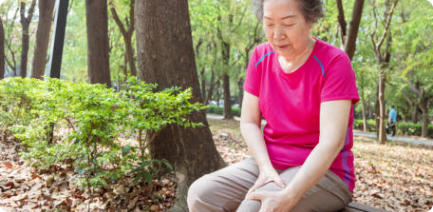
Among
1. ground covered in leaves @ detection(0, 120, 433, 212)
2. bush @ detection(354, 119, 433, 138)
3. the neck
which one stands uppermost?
the neck

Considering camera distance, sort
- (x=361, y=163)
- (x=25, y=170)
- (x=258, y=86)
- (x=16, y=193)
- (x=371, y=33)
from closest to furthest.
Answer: (x=258, y=86)
(x=16, y=193)
(x=25, y=170)
(x=361, y=163)
(x=371, y=33)

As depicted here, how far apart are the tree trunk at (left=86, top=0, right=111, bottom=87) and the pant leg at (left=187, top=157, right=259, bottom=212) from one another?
4982 millimetres

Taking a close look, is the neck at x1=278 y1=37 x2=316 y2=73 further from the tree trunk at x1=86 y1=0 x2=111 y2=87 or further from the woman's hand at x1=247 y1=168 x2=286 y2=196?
the tree trunk at x1=86 y1=0 x2=111 y2=87

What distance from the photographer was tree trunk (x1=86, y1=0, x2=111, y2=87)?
608 centimetres

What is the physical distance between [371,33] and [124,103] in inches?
408

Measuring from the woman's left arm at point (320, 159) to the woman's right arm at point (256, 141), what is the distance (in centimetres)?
10

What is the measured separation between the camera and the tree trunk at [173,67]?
10.8ft

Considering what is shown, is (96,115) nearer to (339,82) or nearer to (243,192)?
(243,192)

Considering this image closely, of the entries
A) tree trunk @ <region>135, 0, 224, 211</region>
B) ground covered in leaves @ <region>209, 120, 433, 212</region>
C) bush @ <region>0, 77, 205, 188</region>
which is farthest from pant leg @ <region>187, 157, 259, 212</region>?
ground covered in leaves @ <region>209, 120, 433, 212</region>

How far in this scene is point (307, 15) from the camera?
1645 millimetres

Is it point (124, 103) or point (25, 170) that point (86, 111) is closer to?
point (124, 103)

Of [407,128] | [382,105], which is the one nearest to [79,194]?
[382,105]

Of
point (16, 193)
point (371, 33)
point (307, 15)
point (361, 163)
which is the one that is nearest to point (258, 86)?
point (307, 15)

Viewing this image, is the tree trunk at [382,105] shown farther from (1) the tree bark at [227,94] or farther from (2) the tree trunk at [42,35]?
(2) the tree trunk at [42,35]
